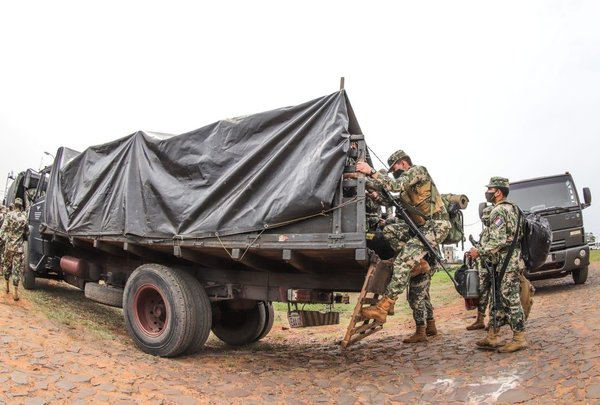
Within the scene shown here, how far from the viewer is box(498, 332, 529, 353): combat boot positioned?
16.9 feet

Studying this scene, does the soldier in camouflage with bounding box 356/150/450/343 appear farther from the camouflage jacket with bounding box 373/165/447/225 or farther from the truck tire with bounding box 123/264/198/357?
the truck tire with bounding box 123/264/198/357

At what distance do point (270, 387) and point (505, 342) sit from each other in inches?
112

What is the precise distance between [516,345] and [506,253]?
990mm

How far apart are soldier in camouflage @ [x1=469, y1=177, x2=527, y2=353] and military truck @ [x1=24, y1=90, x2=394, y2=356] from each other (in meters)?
1.40

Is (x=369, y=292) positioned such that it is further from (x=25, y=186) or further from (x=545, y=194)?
(x=25, y=186)

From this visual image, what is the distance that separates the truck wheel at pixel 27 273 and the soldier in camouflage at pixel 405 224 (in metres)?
6.19

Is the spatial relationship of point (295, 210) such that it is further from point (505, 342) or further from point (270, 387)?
point (505, 342)

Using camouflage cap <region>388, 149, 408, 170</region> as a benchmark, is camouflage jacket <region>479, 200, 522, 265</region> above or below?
below

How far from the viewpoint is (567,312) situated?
6.82m

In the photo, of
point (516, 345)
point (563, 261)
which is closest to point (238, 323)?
point (516, 345)

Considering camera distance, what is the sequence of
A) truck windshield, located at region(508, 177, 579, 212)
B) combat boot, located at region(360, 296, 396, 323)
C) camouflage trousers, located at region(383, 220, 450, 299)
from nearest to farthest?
combat boot, located at region(360, 296, 396, 323) < camouflage trousers, located at region(383, 220, 450, 299) < truck windshield, located at region(508, 177, 579, 212)

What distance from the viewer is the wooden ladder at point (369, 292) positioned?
4734 mm

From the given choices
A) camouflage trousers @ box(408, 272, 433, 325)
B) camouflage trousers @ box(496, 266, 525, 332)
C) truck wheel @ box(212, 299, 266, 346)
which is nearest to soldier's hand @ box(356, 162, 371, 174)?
camouflage trousers @ box(496, 266, 525, 332)

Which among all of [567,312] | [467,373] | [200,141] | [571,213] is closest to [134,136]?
[200,141]
